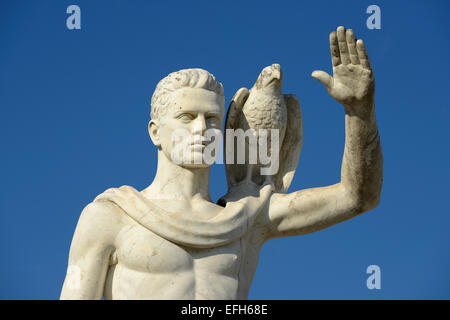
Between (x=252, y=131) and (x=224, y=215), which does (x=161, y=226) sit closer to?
(x=224, y=215)

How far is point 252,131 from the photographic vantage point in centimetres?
1126

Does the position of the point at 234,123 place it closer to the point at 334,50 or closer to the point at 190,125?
the point at 190,125

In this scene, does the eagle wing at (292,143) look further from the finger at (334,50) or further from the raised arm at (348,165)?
the finger at (334,50)

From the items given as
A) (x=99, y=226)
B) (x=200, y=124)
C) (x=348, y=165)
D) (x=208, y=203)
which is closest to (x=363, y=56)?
(x=348, y=165)

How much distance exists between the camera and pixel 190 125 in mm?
10633

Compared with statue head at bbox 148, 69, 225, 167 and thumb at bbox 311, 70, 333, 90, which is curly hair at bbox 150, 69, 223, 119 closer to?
statue head at bbox 148, 69, 225, 167

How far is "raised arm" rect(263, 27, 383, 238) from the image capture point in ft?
33.2

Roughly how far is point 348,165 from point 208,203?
1682mm

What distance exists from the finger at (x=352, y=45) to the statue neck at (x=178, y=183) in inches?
86.1

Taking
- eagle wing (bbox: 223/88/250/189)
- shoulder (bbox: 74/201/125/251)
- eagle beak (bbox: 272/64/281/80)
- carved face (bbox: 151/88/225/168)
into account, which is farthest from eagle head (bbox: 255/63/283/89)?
shoulder (bbox: 74/201/125/251)

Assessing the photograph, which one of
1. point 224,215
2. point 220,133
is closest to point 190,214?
point 224,215
